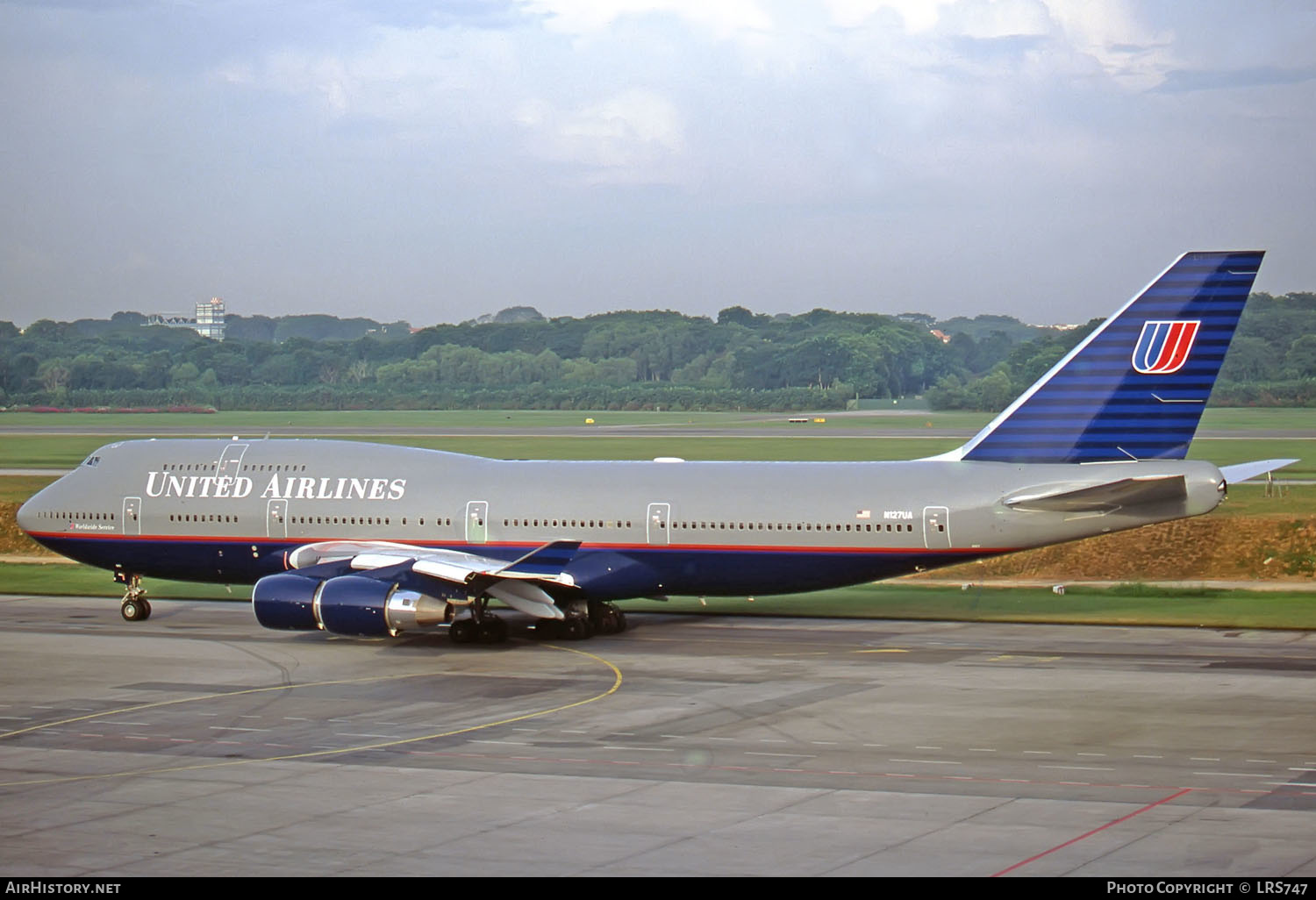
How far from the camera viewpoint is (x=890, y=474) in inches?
1492

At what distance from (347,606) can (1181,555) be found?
93.5 ft

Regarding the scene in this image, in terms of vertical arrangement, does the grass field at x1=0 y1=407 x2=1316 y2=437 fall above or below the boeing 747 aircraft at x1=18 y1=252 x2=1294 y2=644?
above

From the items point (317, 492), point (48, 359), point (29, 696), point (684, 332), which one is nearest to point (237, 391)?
point (48, 359)

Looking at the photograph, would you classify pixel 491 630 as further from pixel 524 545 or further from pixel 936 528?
pixel 936 528

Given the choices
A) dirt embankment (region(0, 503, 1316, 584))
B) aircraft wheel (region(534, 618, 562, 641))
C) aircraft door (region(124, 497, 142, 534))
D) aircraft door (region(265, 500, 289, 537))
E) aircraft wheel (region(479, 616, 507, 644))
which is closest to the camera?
aircraft wheel (region(479, 616, 507, 644))

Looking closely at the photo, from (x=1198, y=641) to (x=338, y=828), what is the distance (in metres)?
23.4

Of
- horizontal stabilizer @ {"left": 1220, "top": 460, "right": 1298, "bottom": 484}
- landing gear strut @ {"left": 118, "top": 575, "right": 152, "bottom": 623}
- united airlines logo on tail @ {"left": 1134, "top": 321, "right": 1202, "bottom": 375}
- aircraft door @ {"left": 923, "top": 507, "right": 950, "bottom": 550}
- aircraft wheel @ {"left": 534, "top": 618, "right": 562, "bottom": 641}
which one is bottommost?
aircraft wheel @ {"left": 534, "top": 618, "right": 562, "bottom": 641}

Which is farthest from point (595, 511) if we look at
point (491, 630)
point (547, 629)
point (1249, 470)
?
point (1249, 470)

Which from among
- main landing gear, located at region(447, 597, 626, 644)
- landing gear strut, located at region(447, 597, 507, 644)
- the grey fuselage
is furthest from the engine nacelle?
the grey fuselage

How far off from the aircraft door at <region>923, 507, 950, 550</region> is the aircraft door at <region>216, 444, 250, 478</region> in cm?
A: 1864

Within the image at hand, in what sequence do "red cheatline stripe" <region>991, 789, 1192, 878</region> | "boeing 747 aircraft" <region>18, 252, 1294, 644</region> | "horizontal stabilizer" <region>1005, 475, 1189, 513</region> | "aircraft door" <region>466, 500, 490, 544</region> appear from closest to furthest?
"red cheatline stripe" <region>991, 789, 1192, 878</region> < "horizontal stabilizer" <region>1005, 475, 1189, 513</region> < "boeing 747 aircraft" <region>18, 252, 1294, 644</region> < "aircraft door" <region>466, 500, 490, 544</region>

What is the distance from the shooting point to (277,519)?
41.4 m

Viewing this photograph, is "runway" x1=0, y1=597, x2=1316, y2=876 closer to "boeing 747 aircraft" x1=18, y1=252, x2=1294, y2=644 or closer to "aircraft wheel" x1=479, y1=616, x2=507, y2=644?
"aircraft wheel" x1=479, y1=616, x2=507, y2=644

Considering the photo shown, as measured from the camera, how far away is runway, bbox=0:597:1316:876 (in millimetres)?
18859
